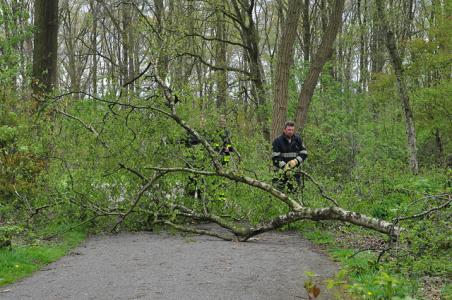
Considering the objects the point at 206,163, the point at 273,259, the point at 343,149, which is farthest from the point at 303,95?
the point at 273,259

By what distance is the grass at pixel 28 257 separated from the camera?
21.6 ft

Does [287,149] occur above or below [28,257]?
above

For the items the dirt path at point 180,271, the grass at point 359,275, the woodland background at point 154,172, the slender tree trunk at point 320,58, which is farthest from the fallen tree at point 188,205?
the slender tree trunk at point 320,58

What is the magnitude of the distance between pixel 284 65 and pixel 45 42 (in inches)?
255

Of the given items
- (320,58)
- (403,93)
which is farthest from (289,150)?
(403,93)

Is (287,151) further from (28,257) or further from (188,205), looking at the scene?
(28,257)

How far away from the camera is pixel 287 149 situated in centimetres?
1127

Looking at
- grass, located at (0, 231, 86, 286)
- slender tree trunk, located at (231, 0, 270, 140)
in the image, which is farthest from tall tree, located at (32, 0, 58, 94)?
slender tree trunk, located at (231, 0, 270, 140)

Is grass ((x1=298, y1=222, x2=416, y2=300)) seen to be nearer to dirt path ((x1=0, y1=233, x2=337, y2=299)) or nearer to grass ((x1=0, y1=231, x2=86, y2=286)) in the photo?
dirt path ((x1=0, y1=233, x2=337, y2=299))

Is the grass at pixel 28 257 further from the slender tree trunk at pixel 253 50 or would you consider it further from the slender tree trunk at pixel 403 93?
the slender tree trunk at pixel 253 50

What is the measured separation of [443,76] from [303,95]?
5.92 m

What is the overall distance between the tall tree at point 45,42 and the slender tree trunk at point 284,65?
5.98m

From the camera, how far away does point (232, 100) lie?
67.6 feet

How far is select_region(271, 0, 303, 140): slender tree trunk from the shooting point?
13.9 metres
